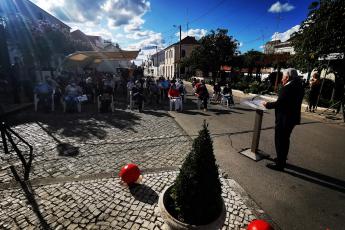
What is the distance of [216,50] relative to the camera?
2519 cm

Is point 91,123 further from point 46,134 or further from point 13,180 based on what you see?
point 13,180

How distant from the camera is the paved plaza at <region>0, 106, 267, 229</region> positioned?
305 centimetres

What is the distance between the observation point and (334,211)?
3.38 m

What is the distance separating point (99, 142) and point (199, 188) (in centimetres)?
460

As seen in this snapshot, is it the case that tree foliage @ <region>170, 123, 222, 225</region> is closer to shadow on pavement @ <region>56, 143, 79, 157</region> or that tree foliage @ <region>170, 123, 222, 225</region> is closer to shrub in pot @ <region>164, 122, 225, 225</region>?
shrub in pot @ <region>164, 122, 225, 225</region>

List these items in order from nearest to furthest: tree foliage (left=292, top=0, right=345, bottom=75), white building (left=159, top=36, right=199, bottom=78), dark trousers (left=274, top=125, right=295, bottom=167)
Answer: dark trousers (left=274, top=125, right=295, bottom=167)
tree foliage (left=292, top=0, right=345, bottom=75)
white building (left=159, top=36, right=199, bottom=78)

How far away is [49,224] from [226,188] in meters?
2.85

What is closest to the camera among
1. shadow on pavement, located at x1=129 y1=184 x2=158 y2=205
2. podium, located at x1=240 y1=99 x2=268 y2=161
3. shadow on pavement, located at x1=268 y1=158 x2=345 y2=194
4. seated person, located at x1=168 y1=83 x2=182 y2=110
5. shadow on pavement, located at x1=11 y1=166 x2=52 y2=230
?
shadow on pavement, located at x1=11 y1=166 x2=52 y2=230

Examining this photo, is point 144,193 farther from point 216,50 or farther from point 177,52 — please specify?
point 177,52

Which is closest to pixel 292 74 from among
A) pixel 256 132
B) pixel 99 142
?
pixel 256 132

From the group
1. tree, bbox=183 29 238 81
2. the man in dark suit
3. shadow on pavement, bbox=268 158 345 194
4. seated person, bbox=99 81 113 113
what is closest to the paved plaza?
the man in dark suit

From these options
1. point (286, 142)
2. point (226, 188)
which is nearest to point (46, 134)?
point (226, 188)

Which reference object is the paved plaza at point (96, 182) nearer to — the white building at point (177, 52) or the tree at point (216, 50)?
the tree at point (216, 50)

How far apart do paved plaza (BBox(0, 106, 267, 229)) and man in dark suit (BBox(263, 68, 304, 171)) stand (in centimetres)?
145
